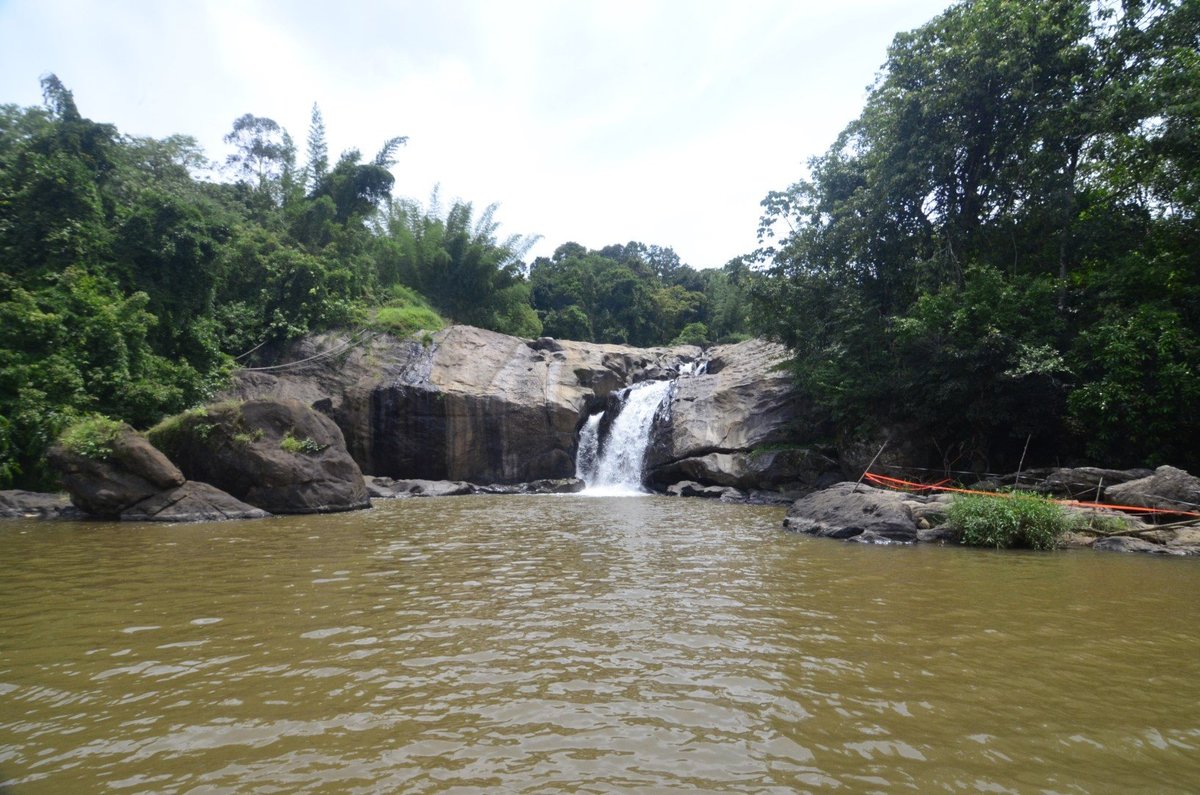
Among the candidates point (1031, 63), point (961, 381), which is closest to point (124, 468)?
point (961, 381)

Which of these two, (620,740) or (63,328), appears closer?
(620,740)

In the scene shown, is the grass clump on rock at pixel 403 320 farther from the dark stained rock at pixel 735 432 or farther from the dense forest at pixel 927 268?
the dark stained rock at pixel 735 432

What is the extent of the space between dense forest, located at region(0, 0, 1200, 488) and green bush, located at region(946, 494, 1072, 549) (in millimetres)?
3880

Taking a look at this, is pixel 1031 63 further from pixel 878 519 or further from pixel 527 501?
pixel 527 501

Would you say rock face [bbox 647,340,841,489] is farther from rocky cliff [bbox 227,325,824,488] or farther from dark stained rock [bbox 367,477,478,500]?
dark stained rock [bbox 367,477,478,500]

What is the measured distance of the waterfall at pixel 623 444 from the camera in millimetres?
22877

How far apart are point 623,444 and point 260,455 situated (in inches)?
513

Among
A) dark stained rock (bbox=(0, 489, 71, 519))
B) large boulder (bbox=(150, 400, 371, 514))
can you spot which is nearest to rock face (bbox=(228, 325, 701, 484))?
large boulder (bbox=(150, 400, 371, 514))

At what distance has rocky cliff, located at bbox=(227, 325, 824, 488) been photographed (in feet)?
68.8

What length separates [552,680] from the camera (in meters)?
3.97

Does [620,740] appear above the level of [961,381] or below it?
below

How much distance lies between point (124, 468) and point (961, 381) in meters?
18.6

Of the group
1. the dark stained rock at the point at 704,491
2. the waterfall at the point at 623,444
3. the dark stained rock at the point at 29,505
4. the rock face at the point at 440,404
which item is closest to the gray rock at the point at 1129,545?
the dark stained rock at the point at 704,491

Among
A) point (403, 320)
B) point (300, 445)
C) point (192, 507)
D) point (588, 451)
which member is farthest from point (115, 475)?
point (588, 451)
